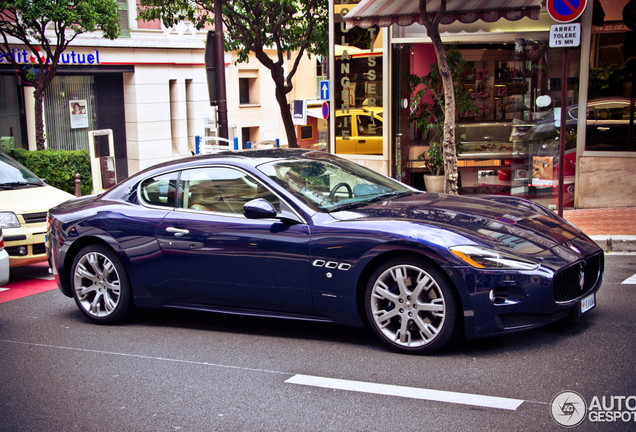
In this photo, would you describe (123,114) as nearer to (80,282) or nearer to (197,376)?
(80,282)

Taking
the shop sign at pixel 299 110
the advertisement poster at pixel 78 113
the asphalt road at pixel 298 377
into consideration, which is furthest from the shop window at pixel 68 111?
the asphalt road at pixel 298 377

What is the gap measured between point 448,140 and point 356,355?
592 centimetres

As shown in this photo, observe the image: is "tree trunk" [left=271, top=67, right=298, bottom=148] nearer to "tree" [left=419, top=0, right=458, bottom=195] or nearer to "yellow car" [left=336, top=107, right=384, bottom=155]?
"yellow car" [left=336, top=107, right=384, bottom=155]

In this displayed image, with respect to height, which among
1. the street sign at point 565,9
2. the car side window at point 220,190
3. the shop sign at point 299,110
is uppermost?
the street sign at point 565,9

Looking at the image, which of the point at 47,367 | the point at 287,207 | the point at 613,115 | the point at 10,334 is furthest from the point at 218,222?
the point at 613,115

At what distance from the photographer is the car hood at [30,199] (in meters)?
8.95

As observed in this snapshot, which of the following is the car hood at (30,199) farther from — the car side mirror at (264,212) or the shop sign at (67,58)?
the shop sign at (67,58)

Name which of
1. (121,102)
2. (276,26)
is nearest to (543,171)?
(276,26)

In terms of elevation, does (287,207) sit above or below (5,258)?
above

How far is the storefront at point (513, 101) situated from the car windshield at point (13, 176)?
5.70 m

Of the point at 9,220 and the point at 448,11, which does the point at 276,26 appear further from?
the point at 9,220

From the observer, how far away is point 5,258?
6.89 metres

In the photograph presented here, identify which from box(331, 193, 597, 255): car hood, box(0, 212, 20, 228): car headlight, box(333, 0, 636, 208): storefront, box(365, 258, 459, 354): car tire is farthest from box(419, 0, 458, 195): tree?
box(0, 212, 20, 228): car headlight

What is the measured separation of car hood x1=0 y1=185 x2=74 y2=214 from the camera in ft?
29.4
